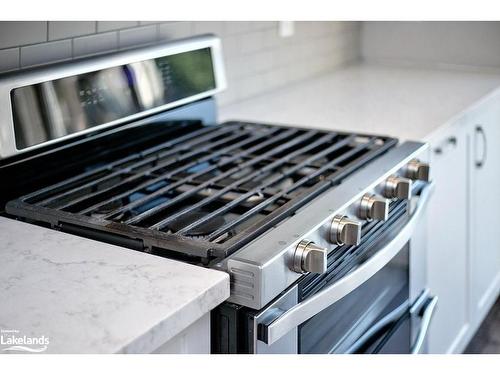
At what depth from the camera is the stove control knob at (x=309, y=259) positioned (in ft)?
3.82

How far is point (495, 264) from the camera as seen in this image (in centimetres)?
282

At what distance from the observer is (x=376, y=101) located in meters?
2.38

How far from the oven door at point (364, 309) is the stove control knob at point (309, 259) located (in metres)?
0.04

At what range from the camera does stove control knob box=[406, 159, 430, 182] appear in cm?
165

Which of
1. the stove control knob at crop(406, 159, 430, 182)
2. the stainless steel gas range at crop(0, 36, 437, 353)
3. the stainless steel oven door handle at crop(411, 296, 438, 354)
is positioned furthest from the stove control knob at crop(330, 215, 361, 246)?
the stainless steel oven door handle at crop(411, 296, 438, 354)

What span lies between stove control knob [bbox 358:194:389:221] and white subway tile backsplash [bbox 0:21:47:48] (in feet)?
2.40

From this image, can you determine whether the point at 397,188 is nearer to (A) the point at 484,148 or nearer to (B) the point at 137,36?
(B) the point at 137,36

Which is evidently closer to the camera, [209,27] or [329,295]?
[329,295]

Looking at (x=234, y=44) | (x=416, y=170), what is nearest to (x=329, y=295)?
(x=416, y=170)

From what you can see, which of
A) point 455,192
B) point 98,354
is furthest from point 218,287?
point 455,192

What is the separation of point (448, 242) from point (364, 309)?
81 centimetres
